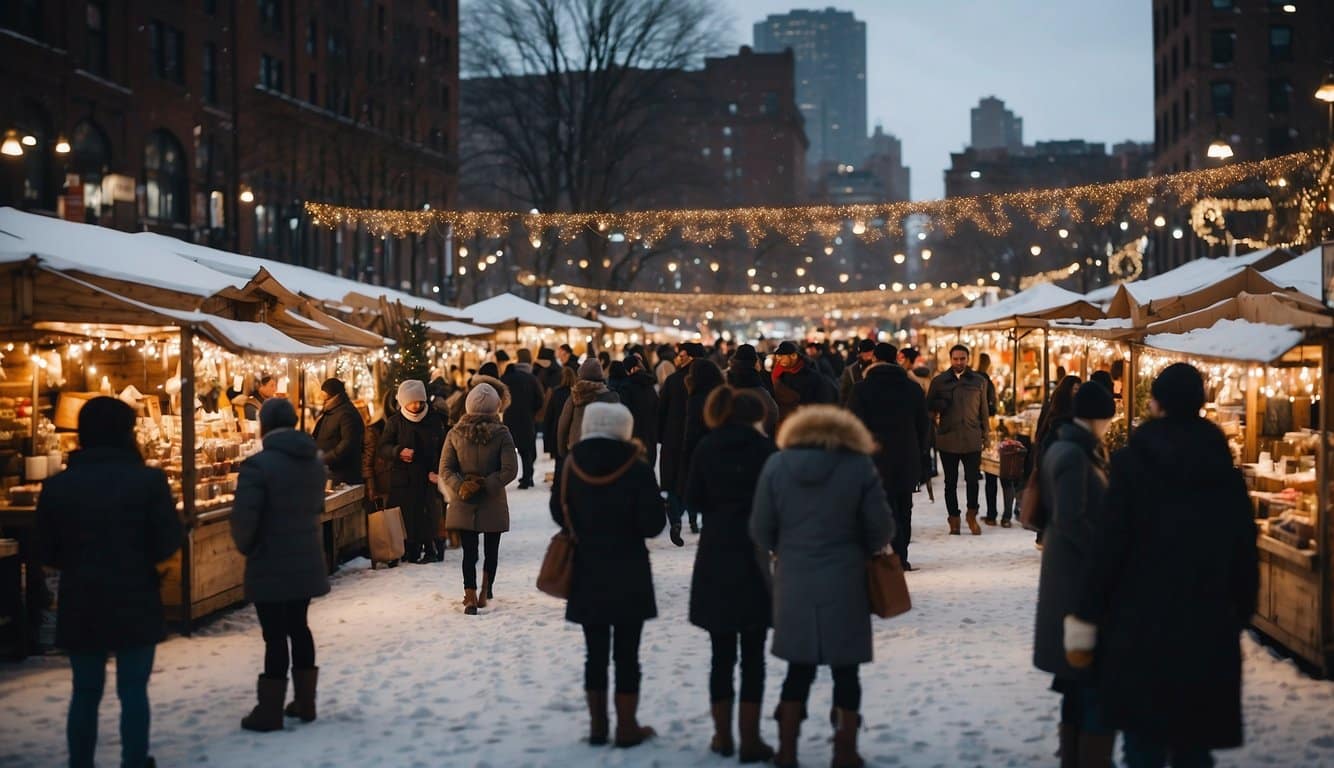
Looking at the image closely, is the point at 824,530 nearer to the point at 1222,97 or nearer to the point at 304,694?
the point at 304,694

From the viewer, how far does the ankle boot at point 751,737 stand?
655 centimetres

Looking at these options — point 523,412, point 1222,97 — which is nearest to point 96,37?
point 523,412

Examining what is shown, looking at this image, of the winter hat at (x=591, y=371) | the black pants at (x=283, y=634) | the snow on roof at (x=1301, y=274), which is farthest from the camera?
the snow on roof at (x=1301, y=274)

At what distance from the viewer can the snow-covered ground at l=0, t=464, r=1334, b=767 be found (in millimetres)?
6879

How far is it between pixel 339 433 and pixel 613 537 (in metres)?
6.89

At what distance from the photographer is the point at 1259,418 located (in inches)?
470

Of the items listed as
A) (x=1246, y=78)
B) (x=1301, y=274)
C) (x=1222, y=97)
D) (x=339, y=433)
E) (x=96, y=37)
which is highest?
(x=1246, y=78)

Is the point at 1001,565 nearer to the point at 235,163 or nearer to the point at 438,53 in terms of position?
the point at 235,163

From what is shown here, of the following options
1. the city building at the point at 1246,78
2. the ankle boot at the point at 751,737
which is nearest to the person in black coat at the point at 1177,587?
the ankle boot at the point at 751,737

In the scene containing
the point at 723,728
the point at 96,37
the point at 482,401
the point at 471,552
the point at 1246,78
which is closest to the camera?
the point at 723,728

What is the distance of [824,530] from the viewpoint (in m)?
6.04

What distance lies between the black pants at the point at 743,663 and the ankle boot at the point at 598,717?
0.62m

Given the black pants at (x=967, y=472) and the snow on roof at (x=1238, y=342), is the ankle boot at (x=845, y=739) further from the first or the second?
the black pants at (x=967, y=472)

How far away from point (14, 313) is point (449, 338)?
1608cm
